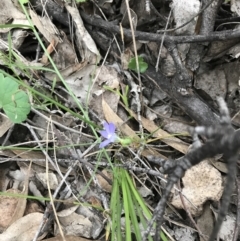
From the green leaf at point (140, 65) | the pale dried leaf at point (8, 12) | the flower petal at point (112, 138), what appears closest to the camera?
the flower petal at point (112, 138)

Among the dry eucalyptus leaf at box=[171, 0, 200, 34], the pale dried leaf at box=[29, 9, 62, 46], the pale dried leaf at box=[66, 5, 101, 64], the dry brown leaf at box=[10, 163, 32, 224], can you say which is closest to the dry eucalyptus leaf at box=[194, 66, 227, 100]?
the dry eucalyptus leaf at box=[171, 0, 200, 34]

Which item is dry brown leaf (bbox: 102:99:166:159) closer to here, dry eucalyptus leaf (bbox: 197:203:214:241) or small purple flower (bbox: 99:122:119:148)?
small purple flower (bbox: 99:122:119:148)

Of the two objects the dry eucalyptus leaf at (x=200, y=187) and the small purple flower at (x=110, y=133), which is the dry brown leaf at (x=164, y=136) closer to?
the dry eucalyptus leaf at (x=200, y=187)

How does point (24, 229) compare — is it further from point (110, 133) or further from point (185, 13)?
point (185, 13)

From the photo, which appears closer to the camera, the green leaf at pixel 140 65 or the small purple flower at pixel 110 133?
the small purple flower at pixel 110 133

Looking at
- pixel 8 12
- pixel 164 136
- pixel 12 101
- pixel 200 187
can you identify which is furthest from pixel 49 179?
pixel 8 12

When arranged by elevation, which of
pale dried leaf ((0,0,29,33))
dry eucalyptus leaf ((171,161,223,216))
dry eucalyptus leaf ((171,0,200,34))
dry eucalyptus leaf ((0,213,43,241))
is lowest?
dry eucalyptus leaf ((171,161,223,216))

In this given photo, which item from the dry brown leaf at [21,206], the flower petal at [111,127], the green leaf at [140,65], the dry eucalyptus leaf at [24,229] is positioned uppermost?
the green leaf at [140,65]

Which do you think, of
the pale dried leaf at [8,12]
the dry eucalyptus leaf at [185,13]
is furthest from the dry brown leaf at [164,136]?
the pale dried leaf at [8,12]
